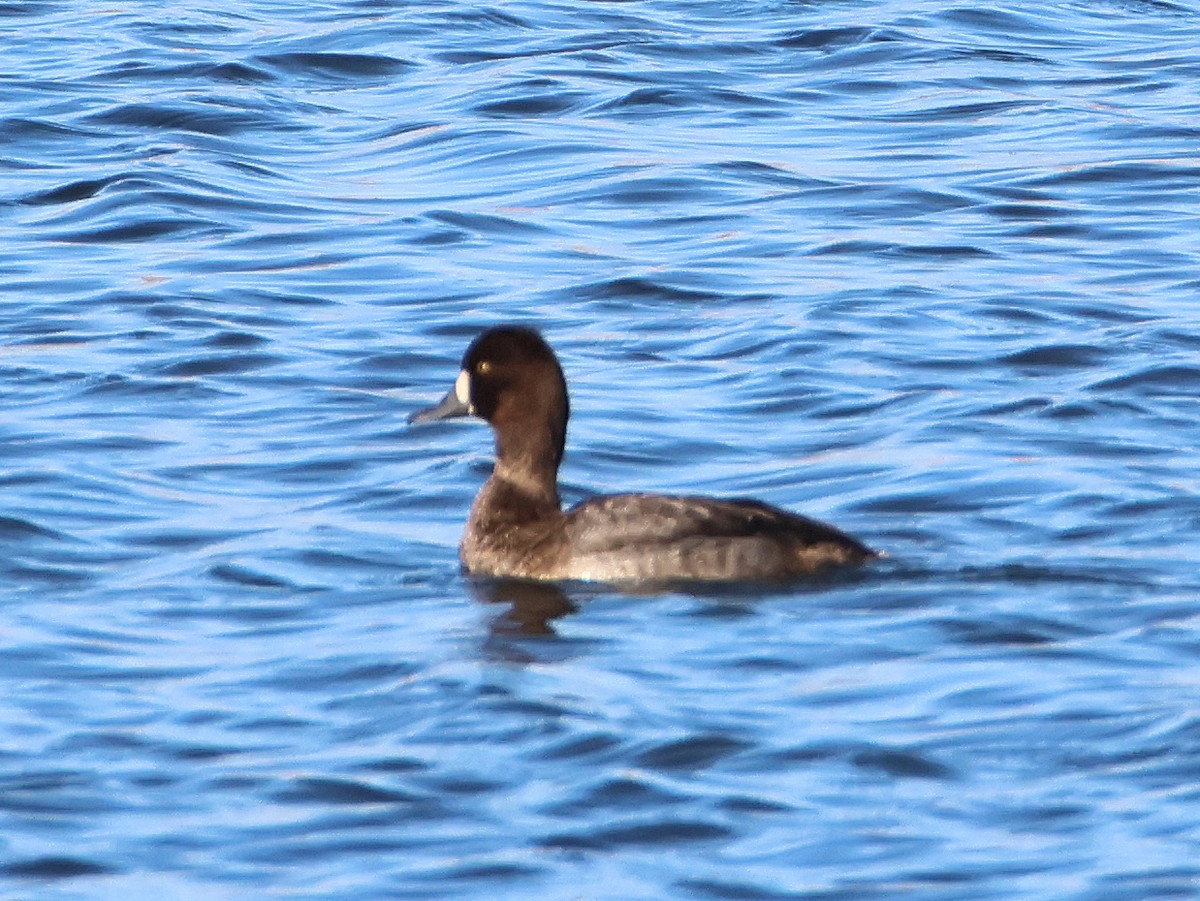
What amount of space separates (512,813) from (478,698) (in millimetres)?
1124

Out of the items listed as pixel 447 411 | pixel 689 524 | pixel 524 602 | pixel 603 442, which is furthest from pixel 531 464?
pixel 603 442

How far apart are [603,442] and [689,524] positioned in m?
2.42

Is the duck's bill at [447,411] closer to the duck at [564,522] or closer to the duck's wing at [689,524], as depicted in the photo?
the duck at [564,522]

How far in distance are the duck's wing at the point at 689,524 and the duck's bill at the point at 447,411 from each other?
3.05 ft

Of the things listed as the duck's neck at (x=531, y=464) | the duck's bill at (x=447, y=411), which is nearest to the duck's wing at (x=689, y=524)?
the duck's neck at (x=531, y=464)

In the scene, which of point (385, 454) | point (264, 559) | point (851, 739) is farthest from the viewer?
point (385, 454)

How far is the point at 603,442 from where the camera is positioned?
12.4m

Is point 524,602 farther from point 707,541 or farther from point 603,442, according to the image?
point 603,442

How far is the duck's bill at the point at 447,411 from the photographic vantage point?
36.0 ft

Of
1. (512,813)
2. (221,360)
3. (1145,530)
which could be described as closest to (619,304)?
(221,360)

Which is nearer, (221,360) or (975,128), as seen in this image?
(221,360)

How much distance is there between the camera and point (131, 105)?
20.0 meters

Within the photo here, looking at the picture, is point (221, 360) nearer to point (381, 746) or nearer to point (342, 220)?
point (342, 220)

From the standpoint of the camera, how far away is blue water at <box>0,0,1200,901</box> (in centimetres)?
754
